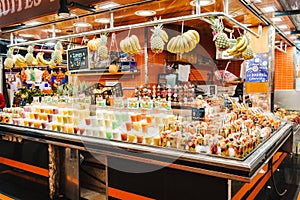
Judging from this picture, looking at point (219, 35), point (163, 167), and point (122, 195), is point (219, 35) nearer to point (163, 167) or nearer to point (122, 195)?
point (163, 167)

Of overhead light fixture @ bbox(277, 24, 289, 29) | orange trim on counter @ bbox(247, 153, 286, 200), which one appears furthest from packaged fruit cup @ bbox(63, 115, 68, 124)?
overhead light fixture @ bbox(277, 24, 289, 29)

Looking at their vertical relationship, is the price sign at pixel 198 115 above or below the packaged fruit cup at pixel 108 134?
above

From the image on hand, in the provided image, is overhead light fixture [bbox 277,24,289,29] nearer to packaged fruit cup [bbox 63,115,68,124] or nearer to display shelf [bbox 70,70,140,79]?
display shelf [bbox 70,70,140,79]

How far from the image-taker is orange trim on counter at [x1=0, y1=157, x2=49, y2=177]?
153 inches

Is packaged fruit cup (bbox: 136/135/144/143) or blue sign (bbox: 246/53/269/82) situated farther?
blue sign (bbox: 246/53/269/82)

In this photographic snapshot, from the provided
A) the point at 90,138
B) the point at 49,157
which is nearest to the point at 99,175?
the point at 90,138

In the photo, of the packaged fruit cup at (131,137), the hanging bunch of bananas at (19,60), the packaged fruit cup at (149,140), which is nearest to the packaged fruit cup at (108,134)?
the packaged fruit cup at (131,137)

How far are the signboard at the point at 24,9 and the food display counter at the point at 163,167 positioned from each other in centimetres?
176

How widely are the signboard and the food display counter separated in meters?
1.76

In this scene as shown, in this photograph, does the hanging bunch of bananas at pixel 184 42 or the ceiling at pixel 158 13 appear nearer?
the hanging bunch of bananas at pixel 184 42

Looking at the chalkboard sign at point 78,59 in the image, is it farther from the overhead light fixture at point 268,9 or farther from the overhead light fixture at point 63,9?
the overhead light fixture at point 268,9

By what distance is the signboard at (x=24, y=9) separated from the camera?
3858 mm

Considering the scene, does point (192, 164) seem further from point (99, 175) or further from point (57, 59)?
point (57, 59)

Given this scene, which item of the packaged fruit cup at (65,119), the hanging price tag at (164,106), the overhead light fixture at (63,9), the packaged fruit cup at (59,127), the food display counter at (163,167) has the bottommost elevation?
the food display counter at (163,167)
